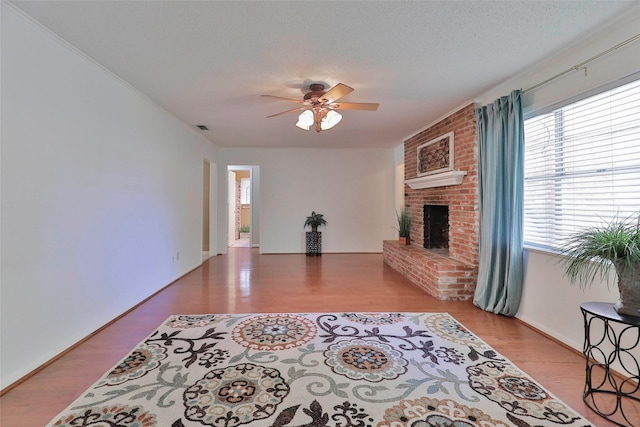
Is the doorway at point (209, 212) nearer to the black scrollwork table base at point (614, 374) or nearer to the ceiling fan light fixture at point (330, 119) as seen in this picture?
the ceiling fan light fixture at point (330, 119)

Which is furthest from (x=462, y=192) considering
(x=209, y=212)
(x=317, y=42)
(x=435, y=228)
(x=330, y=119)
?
(x=209, y=212)

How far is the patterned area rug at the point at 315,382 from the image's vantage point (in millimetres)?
1540

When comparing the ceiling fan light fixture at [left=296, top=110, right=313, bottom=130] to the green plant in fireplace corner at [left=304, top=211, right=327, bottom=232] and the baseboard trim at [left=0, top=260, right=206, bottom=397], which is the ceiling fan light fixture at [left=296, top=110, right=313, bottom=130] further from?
the green plant in fireplace corner at [left=304, top=211, right=327, bottom=232]

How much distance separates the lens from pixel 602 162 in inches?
84.5

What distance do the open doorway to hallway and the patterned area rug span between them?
5191 mm

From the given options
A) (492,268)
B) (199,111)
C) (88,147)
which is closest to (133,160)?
(88,147)

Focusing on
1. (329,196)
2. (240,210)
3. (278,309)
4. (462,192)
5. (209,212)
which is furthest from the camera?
(240,210)

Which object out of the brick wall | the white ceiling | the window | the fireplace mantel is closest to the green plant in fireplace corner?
the fireplace mantel

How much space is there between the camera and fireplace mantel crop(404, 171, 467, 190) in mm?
3666

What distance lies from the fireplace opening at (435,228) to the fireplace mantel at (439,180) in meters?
0.44

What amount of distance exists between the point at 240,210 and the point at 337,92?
25.1 ft

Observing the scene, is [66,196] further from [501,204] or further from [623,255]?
[501,204]

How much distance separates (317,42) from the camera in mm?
2172

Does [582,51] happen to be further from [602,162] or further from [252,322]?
[252,322]
